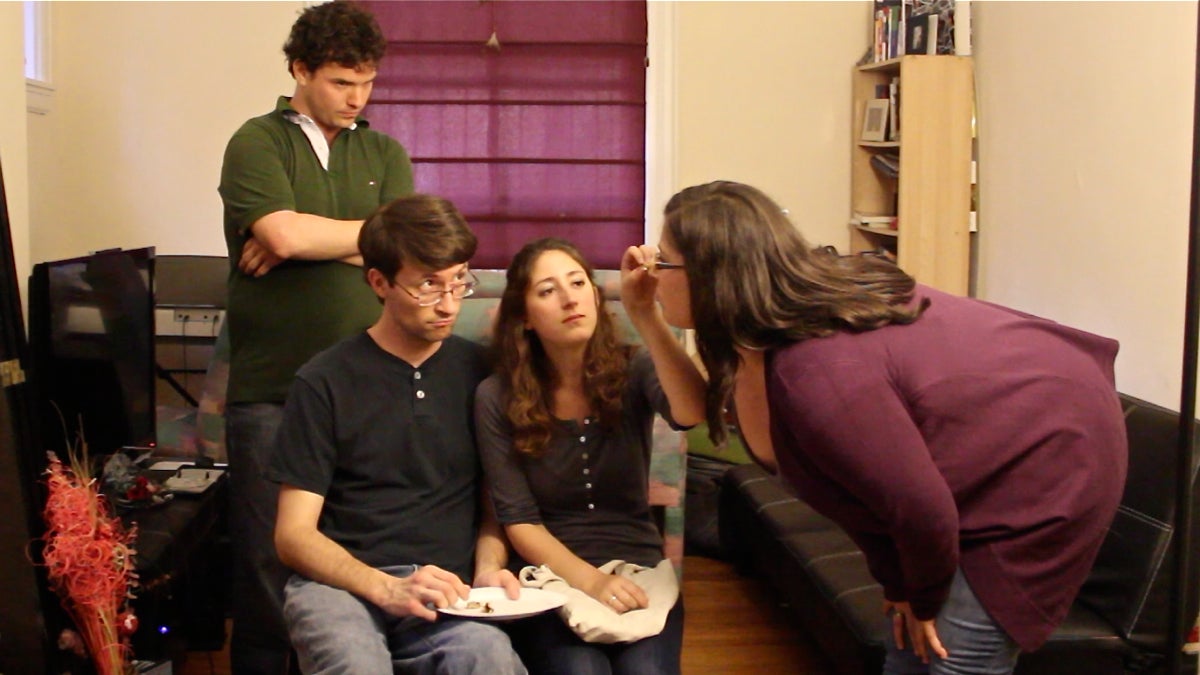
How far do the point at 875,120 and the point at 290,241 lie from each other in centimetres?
277

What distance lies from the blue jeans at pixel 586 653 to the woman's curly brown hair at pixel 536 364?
29cm

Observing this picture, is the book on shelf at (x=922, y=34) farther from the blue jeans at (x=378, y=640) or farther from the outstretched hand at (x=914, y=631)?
the blue jeans at (x=378, y=640)

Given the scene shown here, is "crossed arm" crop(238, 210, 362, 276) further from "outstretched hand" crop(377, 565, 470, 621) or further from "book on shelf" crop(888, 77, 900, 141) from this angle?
"book on shelf" crop(888, 77, 900, 141)

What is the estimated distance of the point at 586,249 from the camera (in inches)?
179

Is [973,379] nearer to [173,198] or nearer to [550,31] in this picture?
[550,31]

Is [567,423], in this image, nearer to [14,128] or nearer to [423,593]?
[423,593]

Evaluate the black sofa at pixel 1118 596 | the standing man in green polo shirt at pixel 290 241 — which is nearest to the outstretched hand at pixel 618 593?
the black sofa at pixel 1118 596

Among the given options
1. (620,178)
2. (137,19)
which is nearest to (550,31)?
(620,178)

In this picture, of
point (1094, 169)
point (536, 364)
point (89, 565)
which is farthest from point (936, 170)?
point (89, 565)

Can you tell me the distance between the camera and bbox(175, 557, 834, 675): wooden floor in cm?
288

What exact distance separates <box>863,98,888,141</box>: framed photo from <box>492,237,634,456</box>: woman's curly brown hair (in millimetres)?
2537

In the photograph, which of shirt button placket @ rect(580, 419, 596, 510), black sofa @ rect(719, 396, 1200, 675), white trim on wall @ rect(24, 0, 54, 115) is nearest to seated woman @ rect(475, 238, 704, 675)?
shirt button placket @ rect(580, 419, 596, 510)

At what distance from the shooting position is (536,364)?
1975 millimetres

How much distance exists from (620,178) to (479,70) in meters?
0.68
